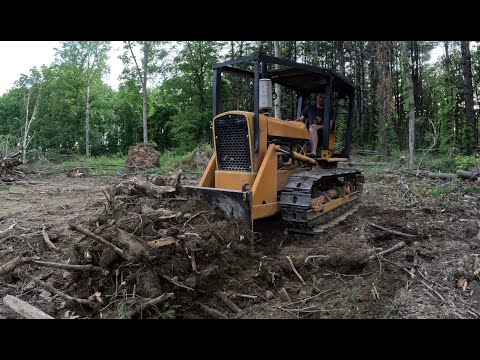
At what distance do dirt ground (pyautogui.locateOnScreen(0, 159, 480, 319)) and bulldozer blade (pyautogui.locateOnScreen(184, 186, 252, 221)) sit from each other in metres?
0.12

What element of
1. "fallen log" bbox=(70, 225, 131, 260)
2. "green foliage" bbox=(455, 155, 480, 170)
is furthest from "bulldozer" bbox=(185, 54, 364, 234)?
"green foliage" bbox=(455, 155, 480, 170)

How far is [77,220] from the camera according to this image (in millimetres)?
7039

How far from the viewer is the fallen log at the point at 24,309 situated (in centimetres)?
359

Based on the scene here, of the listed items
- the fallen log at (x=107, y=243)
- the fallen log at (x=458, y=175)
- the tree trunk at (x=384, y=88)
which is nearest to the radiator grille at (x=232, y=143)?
the fallen log at (x=107, y=243)

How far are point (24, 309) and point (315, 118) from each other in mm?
5570

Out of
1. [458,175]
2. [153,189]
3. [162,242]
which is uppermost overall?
[458,175]

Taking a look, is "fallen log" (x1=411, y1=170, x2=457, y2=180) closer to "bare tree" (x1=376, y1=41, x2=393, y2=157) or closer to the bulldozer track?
the bulldozer track

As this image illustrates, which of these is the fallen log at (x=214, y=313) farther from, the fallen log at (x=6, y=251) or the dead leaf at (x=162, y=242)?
the fallen log at (x=6, y=251)

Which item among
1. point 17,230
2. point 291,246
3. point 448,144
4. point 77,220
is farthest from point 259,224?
point 448,144

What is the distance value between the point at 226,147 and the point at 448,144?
48.1 feet

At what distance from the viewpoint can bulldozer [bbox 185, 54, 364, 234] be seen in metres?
5.38

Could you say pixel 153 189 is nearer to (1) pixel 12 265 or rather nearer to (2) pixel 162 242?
→ (2) pixel 162 242

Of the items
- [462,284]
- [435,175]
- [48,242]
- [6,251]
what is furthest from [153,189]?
[435,175]

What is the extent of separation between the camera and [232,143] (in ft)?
19.1
